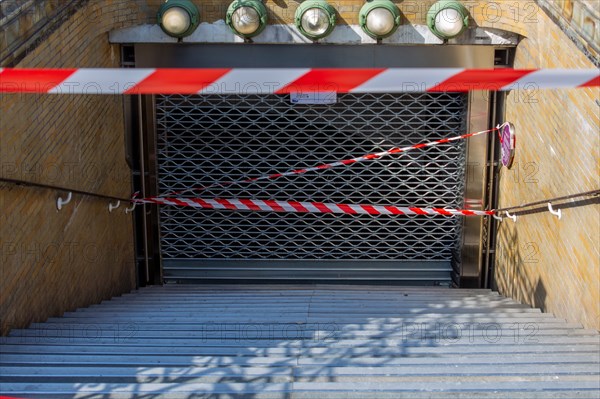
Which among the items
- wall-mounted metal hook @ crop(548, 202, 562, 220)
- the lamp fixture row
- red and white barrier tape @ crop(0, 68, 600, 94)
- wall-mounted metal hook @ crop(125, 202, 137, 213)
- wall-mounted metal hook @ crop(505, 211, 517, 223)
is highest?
the lamp fixture row

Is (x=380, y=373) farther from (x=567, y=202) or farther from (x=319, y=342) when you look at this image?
(x=567, y=202)

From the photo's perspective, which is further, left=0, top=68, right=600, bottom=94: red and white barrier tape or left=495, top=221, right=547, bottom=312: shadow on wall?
left=495, top=221, right=547, bottom=312: shadow on wall

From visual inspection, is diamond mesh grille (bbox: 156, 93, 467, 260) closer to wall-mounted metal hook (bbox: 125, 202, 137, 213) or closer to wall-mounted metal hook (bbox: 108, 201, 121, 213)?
wall-mounted metal hook (bbox: 125, 202, 137, 213)

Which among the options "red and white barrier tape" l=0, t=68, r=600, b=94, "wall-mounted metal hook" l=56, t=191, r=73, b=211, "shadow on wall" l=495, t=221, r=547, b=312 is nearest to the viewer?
"red and white barrier tape" l=0, t=68, r=600, b=94

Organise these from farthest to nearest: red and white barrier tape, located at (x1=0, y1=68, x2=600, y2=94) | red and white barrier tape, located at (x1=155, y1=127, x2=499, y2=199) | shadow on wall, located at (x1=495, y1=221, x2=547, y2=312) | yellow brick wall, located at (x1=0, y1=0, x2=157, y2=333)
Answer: red and white barrier tape, located at (x1=155, y1=127, x2=499, y2=199) < shadow on wall, located at (x1=495, y1=221, x2=547, y2=312) < yellow brick wall, located at (x1=0, y1=0, x2=157, y2=333) < red and white barrier tape, located at (x1=0, y1=68, x2=600, y2=94)

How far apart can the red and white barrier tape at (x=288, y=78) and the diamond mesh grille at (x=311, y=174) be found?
465cm

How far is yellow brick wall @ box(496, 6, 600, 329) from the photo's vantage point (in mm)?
5176

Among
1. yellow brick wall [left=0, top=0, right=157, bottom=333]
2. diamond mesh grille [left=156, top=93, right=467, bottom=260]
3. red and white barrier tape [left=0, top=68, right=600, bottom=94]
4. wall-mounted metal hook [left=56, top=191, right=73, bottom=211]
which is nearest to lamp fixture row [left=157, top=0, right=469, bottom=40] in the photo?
yellow brick wall [left=0, top=0, right=157, bottom=333]

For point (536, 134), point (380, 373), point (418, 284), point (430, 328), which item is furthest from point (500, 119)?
point (380, 373)

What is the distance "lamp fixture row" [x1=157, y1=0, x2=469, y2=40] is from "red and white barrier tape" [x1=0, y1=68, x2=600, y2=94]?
12.3 ft

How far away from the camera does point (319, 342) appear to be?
4535 millimetres

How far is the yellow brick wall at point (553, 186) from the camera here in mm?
5176

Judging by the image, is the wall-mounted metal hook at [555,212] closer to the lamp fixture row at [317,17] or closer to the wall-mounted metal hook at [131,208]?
the lamp fixture row at [317,17]

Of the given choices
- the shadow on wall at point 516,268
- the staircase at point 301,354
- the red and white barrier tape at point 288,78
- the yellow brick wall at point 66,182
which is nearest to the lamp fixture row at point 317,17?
the yellow brick wall at point 66,182
